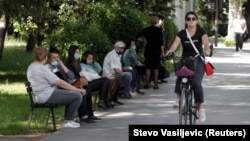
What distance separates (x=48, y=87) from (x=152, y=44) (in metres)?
7.25

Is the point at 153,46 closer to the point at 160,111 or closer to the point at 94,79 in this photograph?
the point at 160,111

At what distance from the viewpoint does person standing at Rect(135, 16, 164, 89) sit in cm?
1744

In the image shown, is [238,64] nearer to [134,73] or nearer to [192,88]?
[134,73]

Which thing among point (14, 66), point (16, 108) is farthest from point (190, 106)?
point (14, 66)

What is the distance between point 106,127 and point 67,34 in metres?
6.36

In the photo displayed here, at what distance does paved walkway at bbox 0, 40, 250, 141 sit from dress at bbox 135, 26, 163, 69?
27.8 inches

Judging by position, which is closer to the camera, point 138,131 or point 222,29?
point 138,131

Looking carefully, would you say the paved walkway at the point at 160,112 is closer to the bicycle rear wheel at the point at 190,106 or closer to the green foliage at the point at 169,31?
the bicycle rear wheel at the point at 190,106

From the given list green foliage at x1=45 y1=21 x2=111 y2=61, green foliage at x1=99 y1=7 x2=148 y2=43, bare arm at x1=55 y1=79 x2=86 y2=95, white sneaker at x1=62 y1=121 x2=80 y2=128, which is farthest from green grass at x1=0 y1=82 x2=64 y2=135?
green foliage at x1=99 y1=7 x2=148 y2=43

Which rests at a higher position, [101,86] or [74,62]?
[74,62]

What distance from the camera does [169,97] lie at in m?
15.9

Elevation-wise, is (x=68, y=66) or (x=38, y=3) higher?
(x=38, y=3)

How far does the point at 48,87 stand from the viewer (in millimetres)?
10609

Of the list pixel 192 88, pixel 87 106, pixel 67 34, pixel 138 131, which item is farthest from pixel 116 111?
pixel 138 131
